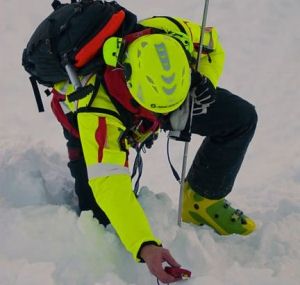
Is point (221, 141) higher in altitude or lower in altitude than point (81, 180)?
higher

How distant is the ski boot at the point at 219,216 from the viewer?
314cm

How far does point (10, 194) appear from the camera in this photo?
3.04 meters

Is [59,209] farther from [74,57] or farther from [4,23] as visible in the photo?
[4,23]

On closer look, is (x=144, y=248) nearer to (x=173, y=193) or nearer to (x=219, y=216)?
(x=219, y=216)

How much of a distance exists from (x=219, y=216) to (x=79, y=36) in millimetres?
1245

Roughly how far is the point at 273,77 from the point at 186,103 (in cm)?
274

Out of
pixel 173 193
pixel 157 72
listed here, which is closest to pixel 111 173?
pixel 157 72

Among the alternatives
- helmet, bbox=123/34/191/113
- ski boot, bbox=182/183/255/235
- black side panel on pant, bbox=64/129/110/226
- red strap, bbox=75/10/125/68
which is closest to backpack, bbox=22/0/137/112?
red strap, bbox=75/10/125/68

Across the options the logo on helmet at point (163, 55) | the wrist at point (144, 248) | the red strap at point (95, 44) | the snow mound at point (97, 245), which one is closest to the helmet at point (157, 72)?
the logo on helmet at point (163, 55)

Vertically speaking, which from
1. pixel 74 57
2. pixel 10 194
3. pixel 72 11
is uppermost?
pixel 72 11

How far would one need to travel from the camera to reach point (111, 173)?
2.42 m

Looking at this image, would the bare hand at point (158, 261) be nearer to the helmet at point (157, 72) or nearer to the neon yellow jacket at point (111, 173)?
the neon yellow jacket at point (111, 173)

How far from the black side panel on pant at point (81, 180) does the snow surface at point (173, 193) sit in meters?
0.08

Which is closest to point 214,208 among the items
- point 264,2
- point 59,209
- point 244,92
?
point 59,209
